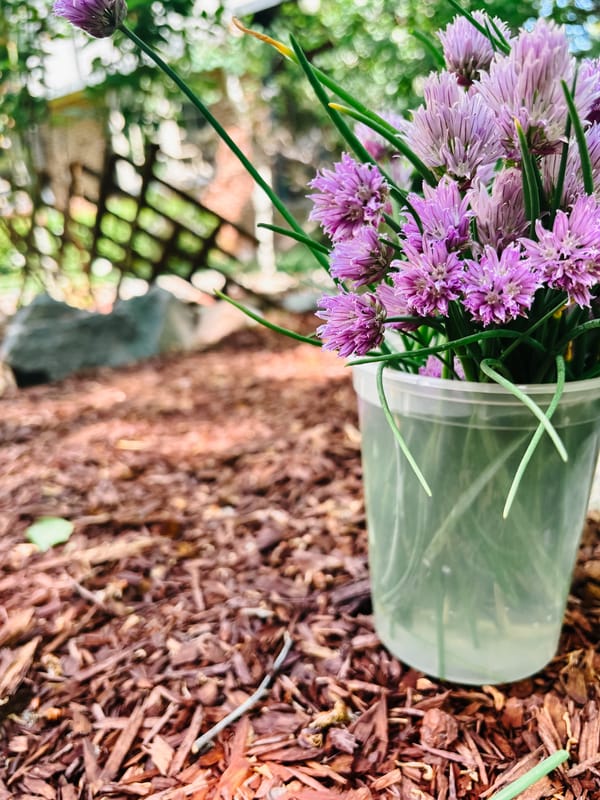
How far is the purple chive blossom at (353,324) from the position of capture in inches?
21.3

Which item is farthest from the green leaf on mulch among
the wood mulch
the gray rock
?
the gray rock

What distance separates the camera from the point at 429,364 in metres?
0.69

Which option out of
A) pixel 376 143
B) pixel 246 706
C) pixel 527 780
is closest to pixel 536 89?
pixel 376 143

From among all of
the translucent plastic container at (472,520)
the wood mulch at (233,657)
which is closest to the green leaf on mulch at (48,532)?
the wood mulch at (233,657)

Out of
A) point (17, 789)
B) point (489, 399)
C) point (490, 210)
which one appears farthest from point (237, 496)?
point (490, 210)

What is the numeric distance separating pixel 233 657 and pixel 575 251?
26.8 inches

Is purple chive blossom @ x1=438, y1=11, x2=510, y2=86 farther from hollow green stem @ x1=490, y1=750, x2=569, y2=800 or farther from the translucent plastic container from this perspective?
hollow green stem @ x1=490, y1=750, x2=569, y2=800

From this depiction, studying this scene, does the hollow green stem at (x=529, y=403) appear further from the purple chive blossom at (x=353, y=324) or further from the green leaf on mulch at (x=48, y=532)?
the green leaf on mulch at (x=48, y=532)

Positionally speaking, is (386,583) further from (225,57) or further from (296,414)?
(225,57)

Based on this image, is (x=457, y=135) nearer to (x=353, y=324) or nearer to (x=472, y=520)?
(x=353, y=324)

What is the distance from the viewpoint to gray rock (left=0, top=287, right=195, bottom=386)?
7.89 feet

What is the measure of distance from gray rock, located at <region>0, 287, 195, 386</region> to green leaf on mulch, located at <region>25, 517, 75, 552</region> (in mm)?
1343

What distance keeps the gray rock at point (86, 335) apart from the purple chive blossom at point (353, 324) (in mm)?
2126

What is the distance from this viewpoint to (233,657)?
86 centimetres
